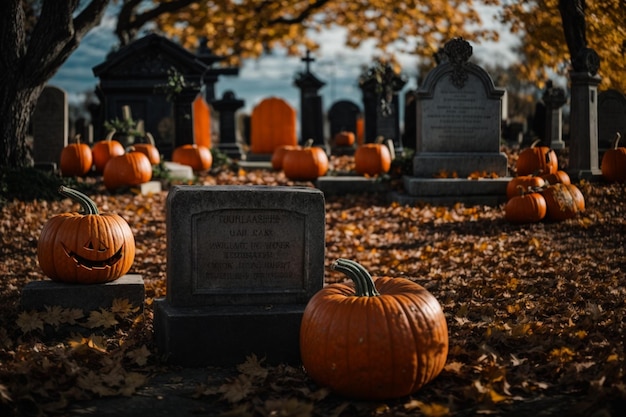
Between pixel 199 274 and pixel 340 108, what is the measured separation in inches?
838

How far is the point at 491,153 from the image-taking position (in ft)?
47.2

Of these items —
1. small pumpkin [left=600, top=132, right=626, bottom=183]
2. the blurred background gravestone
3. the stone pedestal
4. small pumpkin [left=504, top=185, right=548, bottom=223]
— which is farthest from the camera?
the blurred background gravestone

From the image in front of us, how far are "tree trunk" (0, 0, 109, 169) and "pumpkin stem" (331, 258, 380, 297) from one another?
9.41 metres

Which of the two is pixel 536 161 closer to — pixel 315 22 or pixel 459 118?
pixel 459 118

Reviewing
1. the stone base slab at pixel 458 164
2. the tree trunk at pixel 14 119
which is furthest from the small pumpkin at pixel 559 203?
the tree trunk at pixel 14 119

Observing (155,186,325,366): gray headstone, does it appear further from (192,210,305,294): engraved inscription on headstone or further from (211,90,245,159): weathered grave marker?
(211,90,245,159): weathered grave marker

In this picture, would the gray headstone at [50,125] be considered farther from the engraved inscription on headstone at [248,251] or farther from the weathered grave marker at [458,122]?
the engraved inscription on headstone at [248,251]

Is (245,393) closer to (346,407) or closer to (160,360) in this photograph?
(346,407)

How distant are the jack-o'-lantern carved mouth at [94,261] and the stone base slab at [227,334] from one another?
113cm

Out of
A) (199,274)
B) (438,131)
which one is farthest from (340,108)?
(199,274)

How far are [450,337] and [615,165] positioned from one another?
8150 mm

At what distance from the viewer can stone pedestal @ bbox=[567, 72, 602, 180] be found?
13539 mm

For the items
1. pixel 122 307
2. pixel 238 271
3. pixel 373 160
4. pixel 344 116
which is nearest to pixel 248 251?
pixel 238 271

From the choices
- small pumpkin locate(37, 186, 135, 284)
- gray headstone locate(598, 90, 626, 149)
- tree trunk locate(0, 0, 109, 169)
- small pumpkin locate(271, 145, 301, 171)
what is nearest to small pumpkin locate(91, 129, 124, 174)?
tree trunk locate(0, 0, 109, 169)
